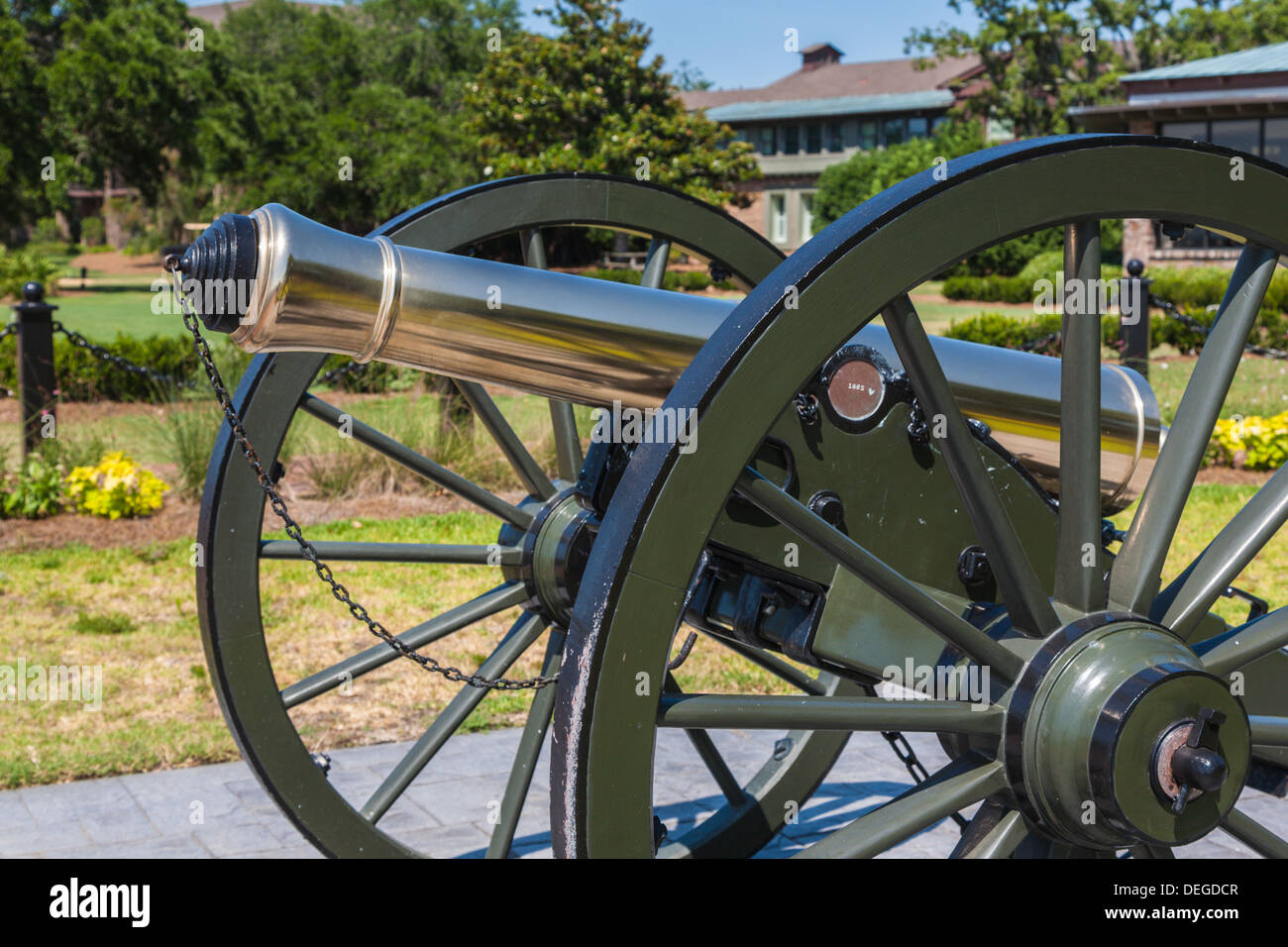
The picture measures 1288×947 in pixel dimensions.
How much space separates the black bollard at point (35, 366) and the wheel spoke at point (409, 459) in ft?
18.2

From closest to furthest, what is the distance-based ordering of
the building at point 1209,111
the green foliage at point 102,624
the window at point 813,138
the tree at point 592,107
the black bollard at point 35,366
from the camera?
the green foliage at point 102,624
the black bollard at point 35,366
the building at point 1209,111
the tree at point 592,107
the window at point 813,138

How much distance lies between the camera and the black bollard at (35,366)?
8.30m

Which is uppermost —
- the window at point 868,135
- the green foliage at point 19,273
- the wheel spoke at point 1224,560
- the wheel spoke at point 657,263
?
the window at point 868,135

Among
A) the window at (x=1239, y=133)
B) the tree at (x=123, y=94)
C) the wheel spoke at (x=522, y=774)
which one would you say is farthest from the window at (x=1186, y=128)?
the wheel spoke at (x=522, y=774)

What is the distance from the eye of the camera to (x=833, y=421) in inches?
105

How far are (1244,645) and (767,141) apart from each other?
190ft

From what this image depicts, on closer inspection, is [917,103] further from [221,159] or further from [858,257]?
[858,257]

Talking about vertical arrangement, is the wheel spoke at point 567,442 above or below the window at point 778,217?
below

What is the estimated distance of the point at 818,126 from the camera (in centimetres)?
5684

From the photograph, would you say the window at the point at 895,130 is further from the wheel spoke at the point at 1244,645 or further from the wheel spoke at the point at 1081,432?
the wheel spoke at the point at 1081,432

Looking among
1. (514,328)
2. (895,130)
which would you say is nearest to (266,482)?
(514,328)

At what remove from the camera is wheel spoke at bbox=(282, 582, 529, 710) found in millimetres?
3271

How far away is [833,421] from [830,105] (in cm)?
5573

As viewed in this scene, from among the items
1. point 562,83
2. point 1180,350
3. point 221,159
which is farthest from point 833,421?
point 221,159
